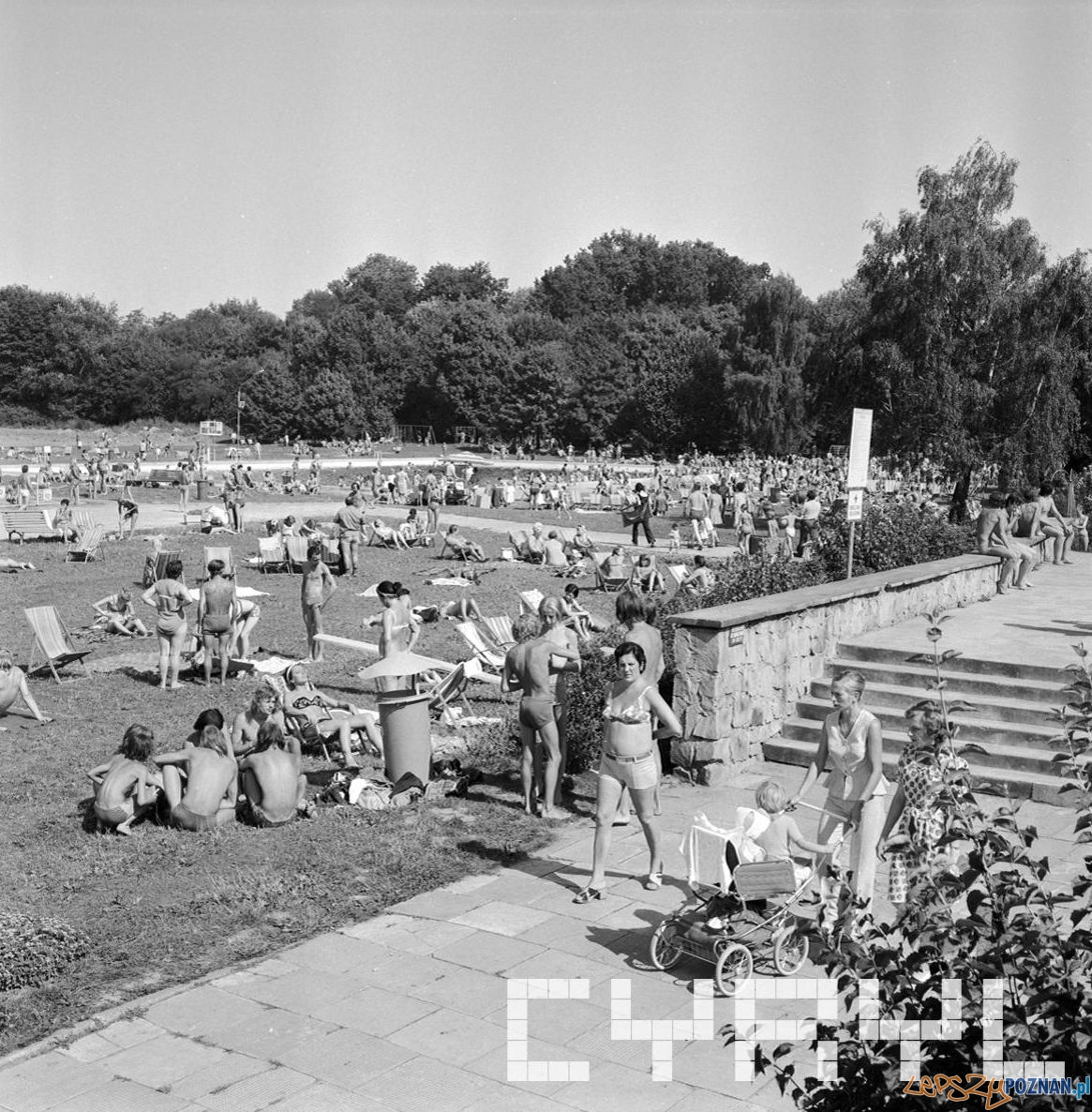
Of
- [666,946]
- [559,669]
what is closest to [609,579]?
[559,669]

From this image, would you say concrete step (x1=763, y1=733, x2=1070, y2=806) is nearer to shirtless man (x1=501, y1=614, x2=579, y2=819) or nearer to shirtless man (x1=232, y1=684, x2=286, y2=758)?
shirtless man (x1=501, y1=614, x2=579, y2=819)

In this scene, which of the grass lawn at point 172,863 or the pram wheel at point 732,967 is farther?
the grass lawn at point 172,863

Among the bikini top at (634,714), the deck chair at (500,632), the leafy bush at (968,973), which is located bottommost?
the deck chair at (500,632)

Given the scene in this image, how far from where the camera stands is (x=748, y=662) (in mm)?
9438

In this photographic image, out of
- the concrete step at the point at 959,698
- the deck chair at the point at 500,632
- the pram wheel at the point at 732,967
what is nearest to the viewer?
the pram wheel at the point at 732,967

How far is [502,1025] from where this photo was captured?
5.38 m

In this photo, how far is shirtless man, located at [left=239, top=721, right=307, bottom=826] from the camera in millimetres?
8148

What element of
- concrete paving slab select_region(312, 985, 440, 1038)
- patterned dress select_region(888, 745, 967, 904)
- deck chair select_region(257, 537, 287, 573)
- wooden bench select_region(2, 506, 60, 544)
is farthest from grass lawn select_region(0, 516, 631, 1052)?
wooden bench select_region(2, 506, 60, 544)

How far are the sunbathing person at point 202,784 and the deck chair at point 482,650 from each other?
188 inches

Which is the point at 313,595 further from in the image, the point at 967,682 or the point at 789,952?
the point at 789,952

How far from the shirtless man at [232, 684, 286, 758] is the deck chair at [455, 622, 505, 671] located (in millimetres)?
3624

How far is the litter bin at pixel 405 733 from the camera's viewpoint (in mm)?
8758

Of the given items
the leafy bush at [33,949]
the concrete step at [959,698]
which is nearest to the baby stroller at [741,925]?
the leafy bush at [33,949]

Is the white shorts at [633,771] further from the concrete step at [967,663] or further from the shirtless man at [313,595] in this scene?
the shirtless man at [313,595]
